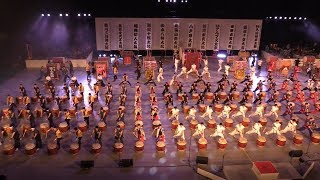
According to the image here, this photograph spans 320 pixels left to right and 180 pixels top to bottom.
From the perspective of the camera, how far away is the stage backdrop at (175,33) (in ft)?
94.9

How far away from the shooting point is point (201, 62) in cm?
2844

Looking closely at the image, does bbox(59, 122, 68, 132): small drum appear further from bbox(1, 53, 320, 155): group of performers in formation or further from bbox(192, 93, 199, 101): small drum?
bbox(192, 93, 199, 101): small drum

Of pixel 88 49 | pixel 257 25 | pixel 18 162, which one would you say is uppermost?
pixel 257 25

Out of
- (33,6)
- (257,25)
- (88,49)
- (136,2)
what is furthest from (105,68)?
(257,25)

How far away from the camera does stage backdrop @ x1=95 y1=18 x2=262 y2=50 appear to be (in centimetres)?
2892

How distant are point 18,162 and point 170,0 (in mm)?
20080

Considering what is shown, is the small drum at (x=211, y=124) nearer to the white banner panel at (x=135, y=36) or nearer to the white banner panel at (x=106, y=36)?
the white banner panel at (x=135, y=36)

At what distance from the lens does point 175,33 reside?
29.6 meters

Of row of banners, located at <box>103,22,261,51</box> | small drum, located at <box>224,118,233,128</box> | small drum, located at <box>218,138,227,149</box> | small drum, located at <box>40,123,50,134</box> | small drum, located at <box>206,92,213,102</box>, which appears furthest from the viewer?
row of banners, located at <box>103,22,261,51</box>

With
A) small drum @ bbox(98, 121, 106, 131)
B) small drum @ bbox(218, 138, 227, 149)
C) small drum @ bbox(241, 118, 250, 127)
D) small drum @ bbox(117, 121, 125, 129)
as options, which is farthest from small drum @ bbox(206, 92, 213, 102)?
small drum @ bbox(98, 121, 106, 131)

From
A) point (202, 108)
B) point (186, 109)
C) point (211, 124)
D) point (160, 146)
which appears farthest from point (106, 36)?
point (160, 146)

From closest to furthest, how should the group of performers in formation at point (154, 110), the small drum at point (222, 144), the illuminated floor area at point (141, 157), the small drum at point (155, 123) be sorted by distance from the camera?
the illuminated floor area at point (141, 157) → the small drum at point (222, 144) → the group of performers in formation at point (154, 110) → the small drum at point (155, 123)

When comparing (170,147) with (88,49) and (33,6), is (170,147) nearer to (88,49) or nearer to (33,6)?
(88,49)

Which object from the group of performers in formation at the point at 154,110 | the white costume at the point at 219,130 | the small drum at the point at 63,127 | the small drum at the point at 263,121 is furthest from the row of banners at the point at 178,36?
the white costume at the point at 219,130
